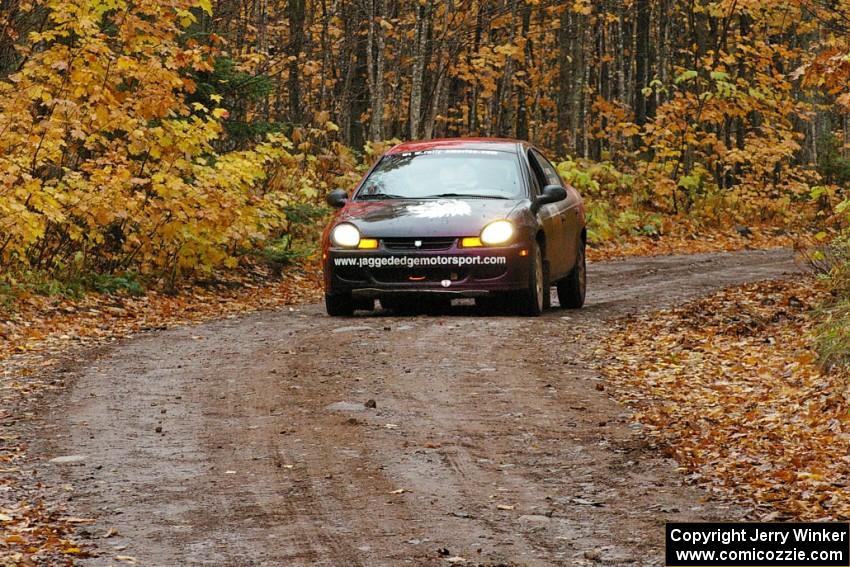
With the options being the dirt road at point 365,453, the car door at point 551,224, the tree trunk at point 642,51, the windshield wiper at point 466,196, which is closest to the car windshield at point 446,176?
the windshield wiper at point 466,196

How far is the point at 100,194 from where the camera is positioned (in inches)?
571

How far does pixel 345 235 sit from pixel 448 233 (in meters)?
1.05

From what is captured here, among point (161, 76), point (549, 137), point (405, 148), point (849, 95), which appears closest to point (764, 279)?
point (405, 148)

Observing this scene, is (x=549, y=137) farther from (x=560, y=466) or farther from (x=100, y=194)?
(x=560, y=466)

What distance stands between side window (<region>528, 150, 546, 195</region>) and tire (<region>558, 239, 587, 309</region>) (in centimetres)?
111

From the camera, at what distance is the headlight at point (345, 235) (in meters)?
12.6

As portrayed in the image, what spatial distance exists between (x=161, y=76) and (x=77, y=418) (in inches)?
295

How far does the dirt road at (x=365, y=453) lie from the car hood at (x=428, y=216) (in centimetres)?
98

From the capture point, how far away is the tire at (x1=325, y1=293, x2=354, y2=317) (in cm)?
1316

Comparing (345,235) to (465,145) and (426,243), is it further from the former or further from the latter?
(465,145)

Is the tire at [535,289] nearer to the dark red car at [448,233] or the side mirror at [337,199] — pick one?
the dark red car at [448,233]

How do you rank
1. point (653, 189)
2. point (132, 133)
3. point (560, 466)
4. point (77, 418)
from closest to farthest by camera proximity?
point (560, 466)
point (77, 418)
point (132, 133)
point (653, 189)

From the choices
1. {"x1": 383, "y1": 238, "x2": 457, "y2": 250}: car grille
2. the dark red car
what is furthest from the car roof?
{"x1": 383, "y1": 238, "x2": 457, "y2": 250}: car grille

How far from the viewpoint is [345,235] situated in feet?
41.7
